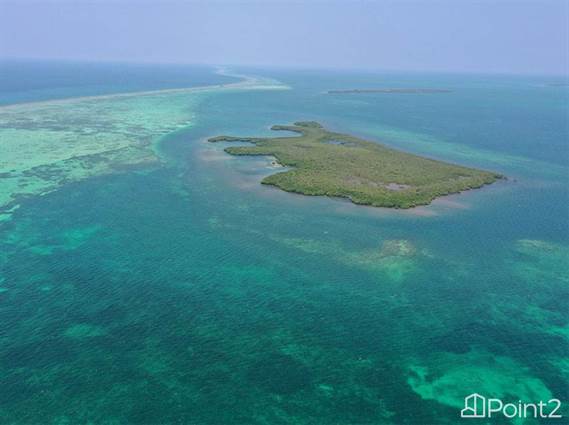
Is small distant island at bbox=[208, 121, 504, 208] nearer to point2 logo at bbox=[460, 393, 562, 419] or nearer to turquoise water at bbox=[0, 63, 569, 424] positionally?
turquoise water at bbox=[0, 63, 569, 424]

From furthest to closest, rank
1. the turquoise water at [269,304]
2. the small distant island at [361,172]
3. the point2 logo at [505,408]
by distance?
the small distant island at [361,172] < the turquoise water at [269,304] < the point2 logo at [505,408]

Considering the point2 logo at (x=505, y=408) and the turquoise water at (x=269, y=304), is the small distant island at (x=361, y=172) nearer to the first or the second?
the turquoise water at (x=269, y=304)

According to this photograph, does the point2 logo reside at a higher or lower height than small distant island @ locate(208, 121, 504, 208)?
lower

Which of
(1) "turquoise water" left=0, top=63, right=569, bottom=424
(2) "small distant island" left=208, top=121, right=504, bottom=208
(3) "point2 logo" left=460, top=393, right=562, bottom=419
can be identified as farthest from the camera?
(2) "small distant island" left=208, top=121, right=504, bottom=208

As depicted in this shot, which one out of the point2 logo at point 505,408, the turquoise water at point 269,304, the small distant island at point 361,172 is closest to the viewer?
Answer: the point2 logo at point 505,408

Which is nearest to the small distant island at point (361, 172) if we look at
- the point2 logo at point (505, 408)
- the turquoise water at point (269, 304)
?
the turquoise water at point (269, 304)

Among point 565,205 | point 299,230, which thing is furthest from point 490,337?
point 565,205

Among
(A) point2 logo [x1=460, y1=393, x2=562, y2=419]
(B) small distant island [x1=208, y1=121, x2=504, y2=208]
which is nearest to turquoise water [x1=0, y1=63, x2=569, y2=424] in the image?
(A) point2 logo [x1=460, y1=393, x2=562, y2=419]

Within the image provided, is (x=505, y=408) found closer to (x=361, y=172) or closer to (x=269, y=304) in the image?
(x=269, y=304)
